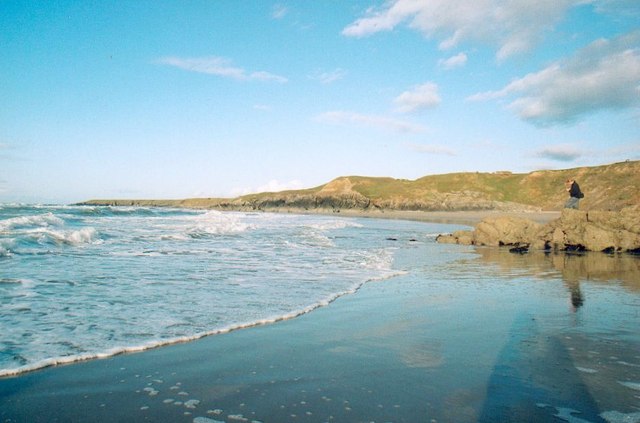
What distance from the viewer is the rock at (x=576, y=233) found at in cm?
1744

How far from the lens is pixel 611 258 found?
15.6m

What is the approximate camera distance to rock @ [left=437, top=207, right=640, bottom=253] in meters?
17.4

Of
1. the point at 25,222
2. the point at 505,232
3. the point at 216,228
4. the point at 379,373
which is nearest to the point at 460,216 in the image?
the point at 505,232

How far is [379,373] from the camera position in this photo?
4461 millimetres

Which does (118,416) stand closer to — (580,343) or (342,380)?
(342,380)

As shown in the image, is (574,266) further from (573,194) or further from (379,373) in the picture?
(379,373)

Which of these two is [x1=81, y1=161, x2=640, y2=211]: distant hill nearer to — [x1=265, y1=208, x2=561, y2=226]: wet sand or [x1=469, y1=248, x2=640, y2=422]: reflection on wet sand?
[x1=265, y1=208, x2=561, y2=226]: wet sand

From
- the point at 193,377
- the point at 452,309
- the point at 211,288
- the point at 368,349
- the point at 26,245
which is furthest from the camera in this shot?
the point at 26,245

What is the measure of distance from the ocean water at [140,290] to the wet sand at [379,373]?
59cm

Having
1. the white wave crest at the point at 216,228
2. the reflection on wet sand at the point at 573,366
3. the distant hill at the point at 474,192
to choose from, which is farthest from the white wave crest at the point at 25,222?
the distant hill at the point at 474,192

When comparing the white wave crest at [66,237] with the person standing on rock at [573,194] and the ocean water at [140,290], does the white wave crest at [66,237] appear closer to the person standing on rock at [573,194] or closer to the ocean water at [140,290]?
the ocean water at [140,290]

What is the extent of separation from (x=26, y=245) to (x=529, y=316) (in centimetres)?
1653

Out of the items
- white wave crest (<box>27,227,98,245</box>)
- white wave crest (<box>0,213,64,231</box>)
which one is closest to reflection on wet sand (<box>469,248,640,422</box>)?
white wave crest (<box>27,227,98,245</box>)

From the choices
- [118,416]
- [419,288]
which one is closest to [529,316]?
[419,288]
